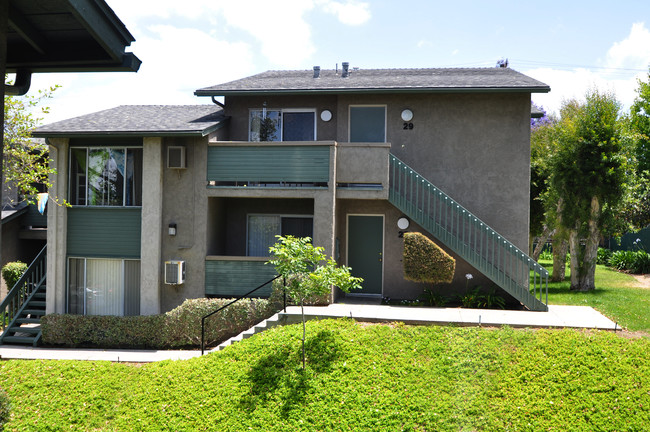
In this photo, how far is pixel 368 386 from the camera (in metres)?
8.70

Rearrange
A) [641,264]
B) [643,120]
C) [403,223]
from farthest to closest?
[643,120] → [641,264] → [403,223]

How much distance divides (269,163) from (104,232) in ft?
17.2

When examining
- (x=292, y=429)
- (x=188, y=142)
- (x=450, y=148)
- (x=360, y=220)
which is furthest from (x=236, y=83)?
(x=292, y=429)

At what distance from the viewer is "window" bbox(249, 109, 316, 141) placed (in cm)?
1583

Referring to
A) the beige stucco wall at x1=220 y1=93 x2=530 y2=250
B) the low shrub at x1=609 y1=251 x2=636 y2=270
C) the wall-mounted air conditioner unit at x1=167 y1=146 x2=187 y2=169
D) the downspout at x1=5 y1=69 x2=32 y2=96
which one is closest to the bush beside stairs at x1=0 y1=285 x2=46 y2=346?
the wall-mounted air conditioner unit at x1=167 y1=146 x2=187 y2=169

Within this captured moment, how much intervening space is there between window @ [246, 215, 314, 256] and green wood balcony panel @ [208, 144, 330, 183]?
194 centimetres

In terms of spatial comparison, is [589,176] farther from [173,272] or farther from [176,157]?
[173,272]

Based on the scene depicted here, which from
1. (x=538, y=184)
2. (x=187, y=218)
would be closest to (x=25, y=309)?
(x=187, y=218)

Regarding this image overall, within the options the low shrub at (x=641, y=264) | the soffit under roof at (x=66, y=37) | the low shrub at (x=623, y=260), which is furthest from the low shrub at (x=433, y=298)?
the low shrub at (x=623, y=260)

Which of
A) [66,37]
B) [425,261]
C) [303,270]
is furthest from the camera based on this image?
[425,261]

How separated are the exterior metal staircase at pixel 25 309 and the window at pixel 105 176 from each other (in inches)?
113

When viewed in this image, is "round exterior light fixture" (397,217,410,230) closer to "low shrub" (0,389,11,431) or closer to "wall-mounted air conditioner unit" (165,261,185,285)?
"wall-mounted air conditioner unit" (165,261,185,285)

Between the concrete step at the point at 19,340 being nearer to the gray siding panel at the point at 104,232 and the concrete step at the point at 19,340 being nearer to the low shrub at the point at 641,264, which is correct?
the gray siding panel at the point at 104,232

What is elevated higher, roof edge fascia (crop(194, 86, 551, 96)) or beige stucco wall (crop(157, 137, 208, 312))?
roof edge fascia (crop(194, 86, 551, 96))
